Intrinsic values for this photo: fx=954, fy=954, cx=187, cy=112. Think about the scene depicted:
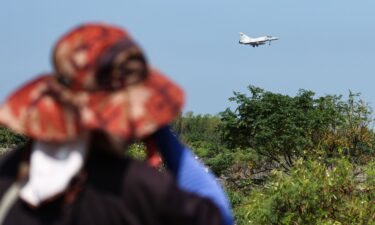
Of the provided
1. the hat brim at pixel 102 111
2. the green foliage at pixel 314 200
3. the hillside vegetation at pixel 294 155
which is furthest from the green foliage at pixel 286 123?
the hat brim at pixel 102 111

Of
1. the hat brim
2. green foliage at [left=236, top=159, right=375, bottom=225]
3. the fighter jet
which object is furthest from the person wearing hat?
the fighter jet

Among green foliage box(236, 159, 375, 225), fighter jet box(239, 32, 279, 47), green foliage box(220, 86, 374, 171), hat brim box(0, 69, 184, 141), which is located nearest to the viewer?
hat brim box(0, 69, 184, 141)

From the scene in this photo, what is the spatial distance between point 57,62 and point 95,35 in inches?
3.6

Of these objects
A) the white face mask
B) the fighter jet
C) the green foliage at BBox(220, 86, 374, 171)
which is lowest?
the white face mask

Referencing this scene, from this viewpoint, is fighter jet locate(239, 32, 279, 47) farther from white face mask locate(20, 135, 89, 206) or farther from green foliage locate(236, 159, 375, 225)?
white face mask locate(20, 135, 89, 206)

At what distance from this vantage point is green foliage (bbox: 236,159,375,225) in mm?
10117

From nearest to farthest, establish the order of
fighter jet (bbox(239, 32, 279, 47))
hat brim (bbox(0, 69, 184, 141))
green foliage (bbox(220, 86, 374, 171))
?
hat brim (bbox(0, 69, 184, 141)) < green foliage (bbox(220, 86, 374, 171)) < fighter jet (bbox(239, 32, 279, 47))

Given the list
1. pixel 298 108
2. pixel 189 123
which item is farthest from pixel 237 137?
pixel 189 123

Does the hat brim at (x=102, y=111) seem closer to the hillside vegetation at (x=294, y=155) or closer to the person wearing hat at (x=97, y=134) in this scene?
the person wearing hat at (x=97, y=134)

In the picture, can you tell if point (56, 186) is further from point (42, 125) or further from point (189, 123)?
point (189, 123)

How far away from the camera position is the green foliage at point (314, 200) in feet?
33.2

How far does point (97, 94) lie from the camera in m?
1.80

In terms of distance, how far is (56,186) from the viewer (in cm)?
181

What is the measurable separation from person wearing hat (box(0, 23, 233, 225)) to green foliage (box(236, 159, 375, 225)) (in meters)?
8.25
